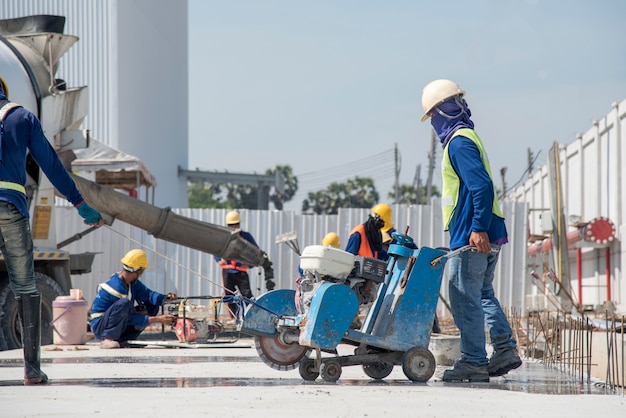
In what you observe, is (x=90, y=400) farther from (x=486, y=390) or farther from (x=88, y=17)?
(x=88, y=17)

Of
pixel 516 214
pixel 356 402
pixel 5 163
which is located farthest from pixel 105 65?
pixel 356 402

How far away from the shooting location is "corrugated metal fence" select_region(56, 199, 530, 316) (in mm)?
19359

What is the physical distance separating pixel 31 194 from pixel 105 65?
19.0 m

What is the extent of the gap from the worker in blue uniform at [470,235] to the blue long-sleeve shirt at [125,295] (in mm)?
5412

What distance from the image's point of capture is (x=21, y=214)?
6.87 meters

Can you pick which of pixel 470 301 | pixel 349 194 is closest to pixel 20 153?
pixel 470 301

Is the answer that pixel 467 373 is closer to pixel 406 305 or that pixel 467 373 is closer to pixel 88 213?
pixel 406 305

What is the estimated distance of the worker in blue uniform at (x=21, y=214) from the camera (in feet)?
22.3

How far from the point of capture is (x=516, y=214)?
64.6 ft

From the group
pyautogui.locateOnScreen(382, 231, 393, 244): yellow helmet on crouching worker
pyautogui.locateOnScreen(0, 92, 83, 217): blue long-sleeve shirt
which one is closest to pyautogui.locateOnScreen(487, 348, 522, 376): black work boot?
pyautogui.locateOnScreen(0, 92, 83, 217): blue long-sleeve shirt

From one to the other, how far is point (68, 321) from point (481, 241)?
260 inches

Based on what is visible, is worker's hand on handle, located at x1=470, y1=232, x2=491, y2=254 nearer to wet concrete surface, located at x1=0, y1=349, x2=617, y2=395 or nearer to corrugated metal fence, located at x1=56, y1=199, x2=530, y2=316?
wet concrete surface, located at x1=0, y1=349, x2=617, y2=395

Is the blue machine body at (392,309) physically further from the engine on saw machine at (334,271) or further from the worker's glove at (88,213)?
the worker's glove at (88,213)

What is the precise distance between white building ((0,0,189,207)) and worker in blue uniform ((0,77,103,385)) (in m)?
23.9
